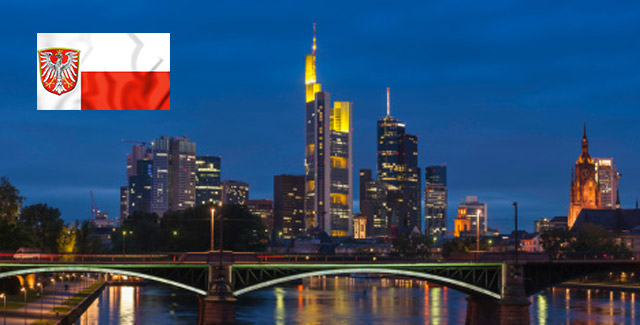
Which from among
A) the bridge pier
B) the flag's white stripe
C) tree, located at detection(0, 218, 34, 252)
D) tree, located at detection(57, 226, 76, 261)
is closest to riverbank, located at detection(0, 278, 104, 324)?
tree, located at detection(0, 218, 34, 252)

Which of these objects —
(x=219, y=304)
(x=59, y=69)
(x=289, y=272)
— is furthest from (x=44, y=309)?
(x=59, y=69)

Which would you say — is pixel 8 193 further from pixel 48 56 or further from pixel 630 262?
pixel 48 56

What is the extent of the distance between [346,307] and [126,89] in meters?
96.0

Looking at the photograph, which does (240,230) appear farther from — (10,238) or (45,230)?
(10,238)

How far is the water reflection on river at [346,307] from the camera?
115062 millimetres

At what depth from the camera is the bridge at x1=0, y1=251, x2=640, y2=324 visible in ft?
294

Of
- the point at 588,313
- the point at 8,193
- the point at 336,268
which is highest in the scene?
the point at 8,193

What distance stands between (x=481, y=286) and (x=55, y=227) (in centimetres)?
11450

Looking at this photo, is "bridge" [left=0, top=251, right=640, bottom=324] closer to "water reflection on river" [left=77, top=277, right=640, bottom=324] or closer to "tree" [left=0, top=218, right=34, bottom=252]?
"water reflection on river" [left=77, top=277, right=640, bottom=324]

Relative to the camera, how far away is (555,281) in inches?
3969

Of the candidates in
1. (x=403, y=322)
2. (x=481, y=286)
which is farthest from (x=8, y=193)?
(x=481, y=286)

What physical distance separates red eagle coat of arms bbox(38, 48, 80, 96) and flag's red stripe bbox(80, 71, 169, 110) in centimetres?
67

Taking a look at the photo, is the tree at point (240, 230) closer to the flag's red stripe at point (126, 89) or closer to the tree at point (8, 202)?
the tree at point (8, 202)

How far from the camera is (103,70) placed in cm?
4597
